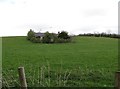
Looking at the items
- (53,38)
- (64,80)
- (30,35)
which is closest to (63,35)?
(53,38)

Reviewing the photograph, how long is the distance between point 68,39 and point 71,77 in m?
61.2

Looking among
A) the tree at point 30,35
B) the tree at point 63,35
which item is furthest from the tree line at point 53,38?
the tree at point 30,35

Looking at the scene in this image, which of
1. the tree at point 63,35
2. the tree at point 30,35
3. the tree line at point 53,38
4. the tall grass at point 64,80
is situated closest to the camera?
the tall grass at point 64,80

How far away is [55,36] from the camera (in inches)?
2926

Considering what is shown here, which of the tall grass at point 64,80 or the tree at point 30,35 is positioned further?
the tree at point 30,35

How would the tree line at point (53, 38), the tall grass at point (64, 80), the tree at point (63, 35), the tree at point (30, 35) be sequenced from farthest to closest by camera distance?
the tree at point (30, 35)
the tree at point (63, 35)
the tree line at point (53, 38)
the tall grass at point (64, 80)

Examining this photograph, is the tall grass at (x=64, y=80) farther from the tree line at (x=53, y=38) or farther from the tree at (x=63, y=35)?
the tree at (x=63, y=35)

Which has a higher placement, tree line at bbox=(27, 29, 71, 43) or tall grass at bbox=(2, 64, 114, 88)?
tall grass at bbox=(2, 64, 114, 88)

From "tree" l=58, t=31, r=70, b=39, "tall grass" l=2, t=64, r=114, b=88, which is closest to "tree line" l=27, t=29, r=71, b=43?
"tree" l=58, t=31, r=70, b=39

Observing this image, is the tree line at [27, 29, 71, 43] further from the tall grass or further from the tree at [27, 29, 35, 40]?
the tall grass

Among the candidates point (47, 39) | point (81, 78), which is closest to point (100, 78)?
point (81, 78)

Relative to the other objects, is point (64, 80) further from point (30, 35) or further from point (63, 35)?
point (30, 35)

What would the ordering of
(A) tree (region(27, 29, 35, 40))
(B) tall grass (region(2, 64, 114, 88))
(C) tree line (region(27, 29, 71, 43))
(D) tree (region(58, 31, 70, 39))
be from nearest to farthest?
(B) tall grass (region(2, 64, 114, 88)), (C) tree line (region(27, 29, 71, 43)), (D) tree (region(58, 31, 70, 39)), (A) tree (region(27, 29, 35, 40))

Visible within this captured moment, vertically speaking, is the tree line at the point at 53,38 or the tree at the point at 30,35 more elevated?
the tree at the point at 30,35
